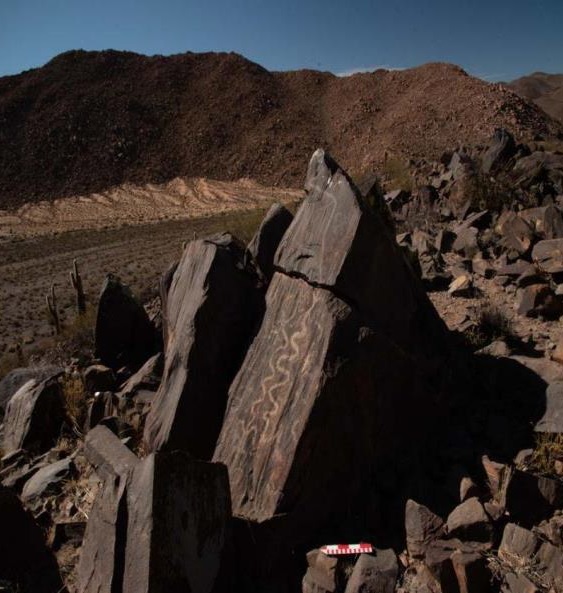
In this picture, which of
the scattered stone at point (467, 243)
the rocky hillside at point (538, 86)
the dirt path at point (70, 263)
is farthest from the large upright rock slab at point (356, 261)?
the rocky hillside at point (538, 86)

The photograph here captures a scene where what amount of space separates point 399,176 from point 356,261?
9034 mm

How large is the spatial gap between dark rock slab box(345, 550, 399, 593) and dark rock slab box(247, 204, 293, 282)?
7.89 ft

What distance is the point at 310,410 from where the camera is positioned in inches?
146

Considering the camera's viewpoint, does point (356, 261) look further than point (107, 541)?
Yes

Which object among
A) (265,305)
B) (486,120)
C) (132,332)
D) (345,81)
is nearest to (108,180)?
(345,81)

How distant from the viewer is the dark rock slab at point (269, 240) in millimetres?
4996

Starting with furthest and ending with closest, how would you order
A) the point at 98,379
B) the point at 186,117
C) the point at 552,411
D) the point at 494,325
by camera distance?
the point at 186,117, the point at 98,379, the point at 494,325, the point at 552,411

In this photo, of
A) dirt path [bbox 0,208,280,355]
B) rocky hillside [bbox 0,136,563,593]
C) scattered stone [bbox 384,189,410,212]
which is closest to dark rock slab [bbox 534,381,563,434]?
rocky hillside [bbox 0,136,563,593]

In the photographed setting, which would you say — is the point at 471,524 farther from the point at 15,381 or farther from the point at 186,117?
the point at 186,117

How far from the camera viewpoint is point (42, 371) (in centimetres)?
671

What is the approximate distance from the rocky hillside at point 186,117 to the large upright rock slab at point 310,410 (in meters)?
31.2

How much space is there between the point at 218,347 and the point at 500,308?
3258 millimetres

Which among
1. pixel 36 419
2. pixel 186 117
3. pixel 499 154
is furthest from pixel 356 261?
pixel 186 117

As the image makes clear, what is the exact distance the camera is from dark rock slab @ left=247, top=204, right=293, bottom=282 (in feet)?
16.4
